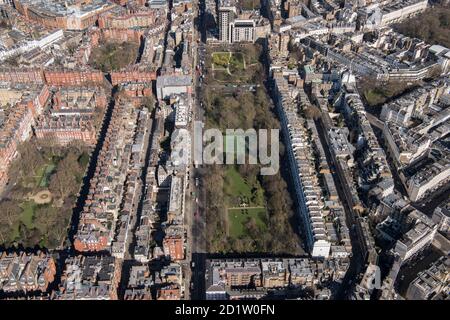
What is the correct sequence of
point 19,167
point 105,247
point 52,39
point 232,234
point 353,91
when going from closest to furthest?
point 105,247
point 232,234
point 19,167
point 353,91
point 52,39

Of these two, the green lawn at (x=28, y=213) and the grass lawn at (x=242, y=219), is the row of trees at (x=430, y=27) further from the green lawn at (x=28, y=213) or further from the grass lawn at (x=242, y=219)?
the green lawn at (x=28, y=213)

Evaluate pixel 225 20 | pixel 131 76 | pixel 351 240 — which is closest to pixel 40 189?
pixel 131 76

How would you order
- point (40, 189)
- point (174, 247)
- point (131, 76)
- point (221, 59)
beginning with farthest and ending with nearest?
point (221, 59)
point (131, 76)
point (40, 189)
point (174, 247)

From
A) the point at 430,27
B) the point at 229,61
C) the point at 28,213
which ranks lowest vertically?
the point at 28,213

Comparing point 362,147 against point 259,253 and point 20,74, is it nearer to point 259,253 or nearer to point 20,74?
point 259,253

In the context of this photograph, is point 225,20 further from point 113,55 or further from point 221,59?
point 113,55

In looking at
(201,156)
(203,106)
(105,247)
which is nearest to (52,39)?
(203,106)
